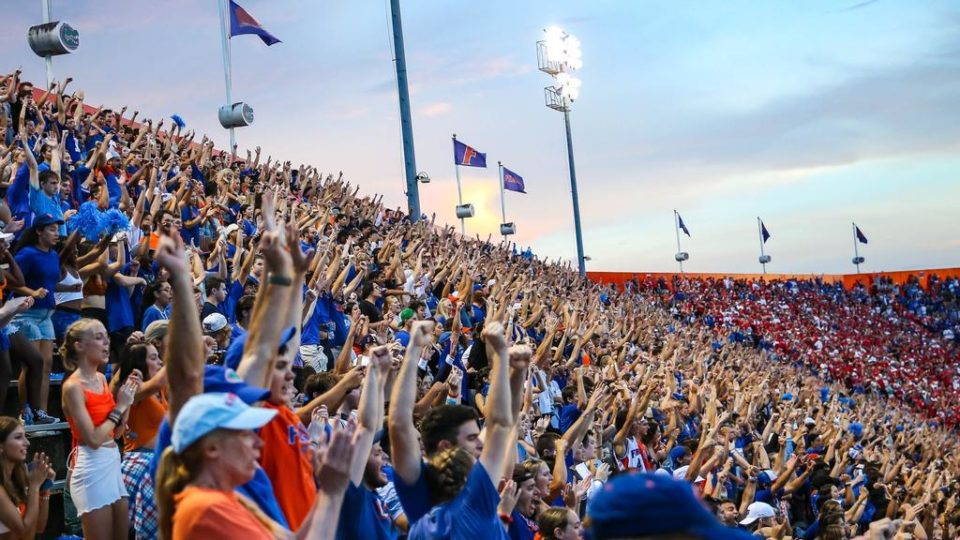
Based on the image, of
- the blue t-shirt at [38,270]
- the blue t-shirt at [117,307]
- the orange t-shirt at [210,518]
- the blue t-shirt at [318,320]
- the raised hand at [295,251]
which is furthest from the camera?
the blue t-shirt at [318,320]

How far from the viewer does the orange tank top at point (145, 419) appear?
5617 mm

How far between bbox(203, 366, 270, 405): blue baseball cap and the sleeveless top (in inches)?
199

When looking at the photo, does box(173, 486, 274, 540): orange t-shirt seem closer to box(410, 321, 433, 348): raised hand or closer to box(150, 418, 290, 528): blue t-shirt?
box(150, 418, 290, 528): blue t-shirt

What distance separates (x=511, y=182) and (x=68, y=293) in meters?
29.2

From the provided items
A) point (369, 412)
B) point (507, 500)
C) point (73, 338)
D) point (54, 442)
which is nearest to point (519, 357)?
point (507, 500)

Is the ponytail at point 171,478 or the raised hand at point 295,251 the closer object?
the ponytail at point 171,478

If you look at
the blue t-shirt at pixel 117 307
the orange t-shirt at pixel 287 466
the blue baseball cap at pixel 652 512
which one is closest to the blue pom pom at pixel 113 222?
the blue t-shirt at pixel 117 307

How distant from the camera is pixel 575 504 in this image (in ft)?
21.9

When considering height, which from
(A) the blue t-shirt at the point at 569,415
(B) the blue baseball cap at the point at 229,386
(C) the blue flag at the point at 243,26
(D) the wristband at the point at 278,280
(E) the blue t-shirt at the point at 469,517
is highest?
(C) the blue flag at the point at 243,26

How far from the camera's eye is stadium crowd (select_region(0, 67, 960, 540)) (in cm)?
318

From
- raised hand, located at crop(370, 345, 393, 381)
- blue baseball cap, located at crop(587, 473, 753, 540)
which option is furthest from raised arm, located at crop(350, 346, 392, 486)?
blue baseball cap, located at crop(587, 473, 753, 540)

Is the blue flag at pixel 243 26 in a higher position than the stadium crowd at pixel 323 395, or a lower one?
higher

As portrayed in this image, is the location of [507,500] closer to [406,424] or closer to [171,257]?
[406,424]

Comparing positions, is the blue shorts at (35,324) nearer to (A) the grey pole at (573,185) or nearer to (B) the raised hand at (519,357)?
(B) the raised hand at (519,357)
